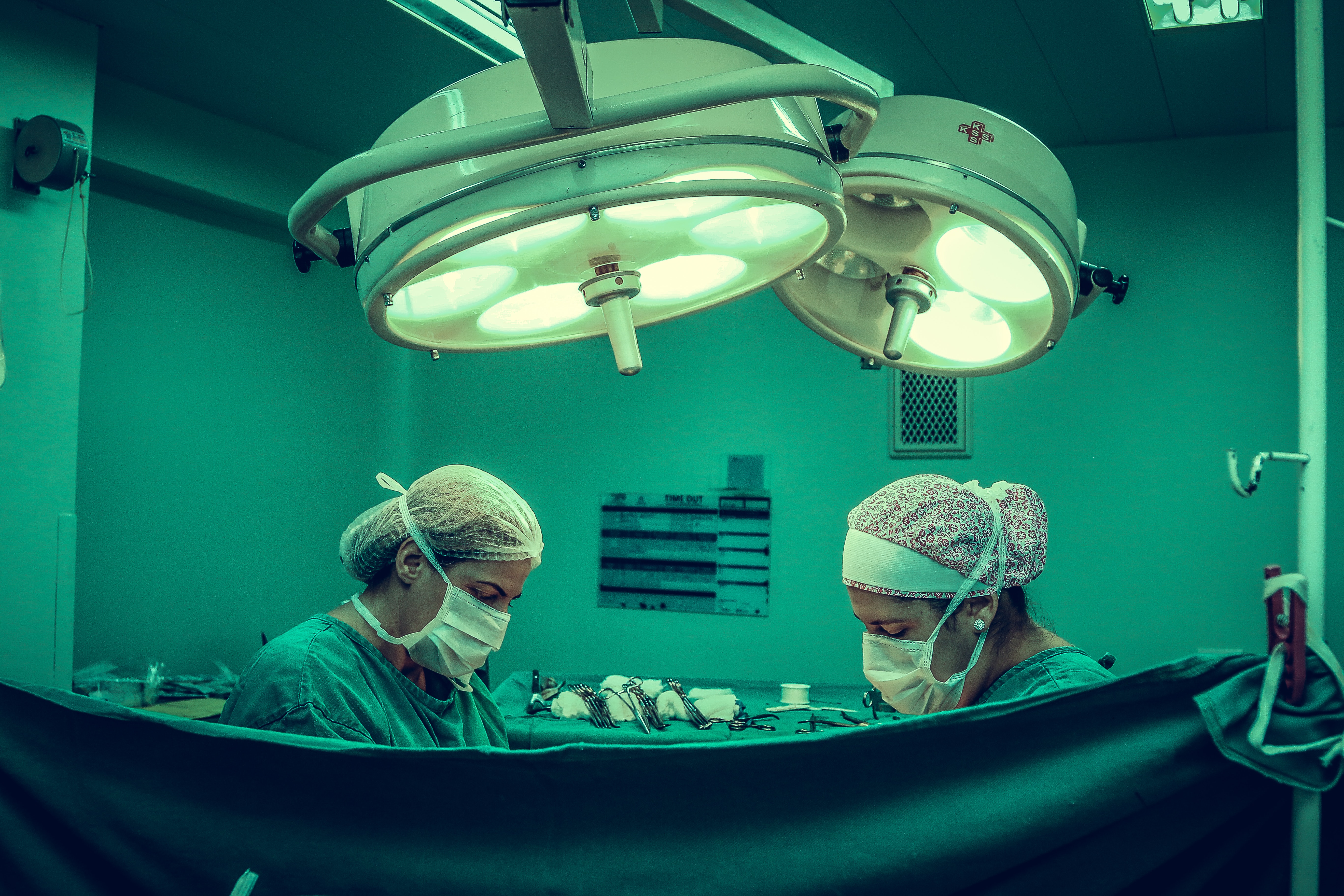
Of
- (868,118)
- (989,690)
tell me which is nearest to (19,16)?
(868,118)

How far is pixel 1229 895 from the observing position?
0.80 meters

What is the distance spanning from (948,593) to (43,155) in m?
2.72

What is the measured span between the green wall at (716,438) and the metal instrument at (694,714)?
3.48ft

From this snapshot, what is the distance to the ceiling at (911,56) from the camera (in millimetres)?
2629

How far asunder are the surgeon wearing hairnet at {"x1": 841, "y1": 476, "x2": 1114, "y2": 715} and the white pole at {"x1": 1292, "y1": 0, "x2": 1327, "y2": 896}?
57 cm

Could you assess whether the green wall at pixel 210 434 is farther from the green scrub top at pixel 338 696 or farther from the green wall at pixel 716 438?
the green scrub top at pixel 338 696

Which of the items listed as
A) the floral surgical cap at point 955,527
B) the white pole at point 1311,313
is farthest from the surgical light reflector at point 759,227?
the floral surgical cap at point 955,527

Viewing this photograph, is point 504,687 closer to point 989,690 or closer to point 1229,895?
point 989,690

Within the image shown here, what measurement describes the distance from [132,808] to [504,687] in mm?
2047

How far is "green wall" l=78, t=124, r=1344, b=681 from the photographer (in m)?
3.28

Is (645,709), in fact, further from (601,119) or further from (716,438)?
(601,119)

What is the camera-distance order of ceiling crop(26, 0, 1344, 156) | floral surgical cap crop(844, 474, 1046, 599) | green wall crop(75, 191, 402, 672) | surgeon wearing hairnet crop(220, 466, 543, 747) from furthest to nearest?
green wall crop(75, 191, 402, 672)
ceiling crop(26, 0, 1344, 156)
surgeon wearing hairnet crop(220, 466, 543, 747)
floral surgical cap crop(844, 474, 1046, 599)

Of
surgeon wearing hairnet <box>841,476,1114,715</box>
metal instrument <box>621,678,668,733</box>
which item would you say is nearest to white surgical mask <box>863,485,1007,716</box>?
Result: surgeon wearing hairnet <box>841,476,1114,715</box>

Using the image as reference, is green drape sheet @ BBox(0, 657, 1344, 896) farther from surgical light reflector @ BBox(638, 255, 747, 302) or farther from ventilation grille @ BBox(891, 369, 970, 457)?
ventilation grille @ BBox(891, 369, 970, 457)
